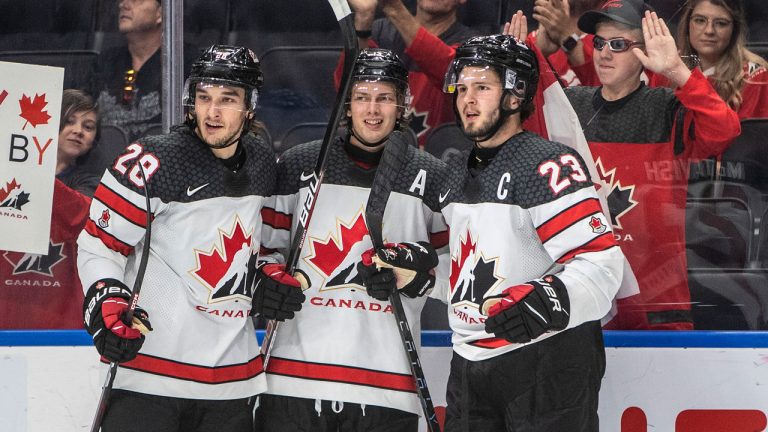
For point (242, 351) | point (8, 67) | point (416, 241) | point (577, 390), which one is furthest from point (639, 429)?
point (8, 67)

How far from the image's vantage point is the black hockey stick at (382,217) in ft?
7.54

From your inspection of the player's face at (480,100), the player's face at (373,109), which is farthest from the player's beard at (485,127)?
the player's face at (373,109)

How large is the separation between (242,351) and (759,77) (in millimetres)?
1450

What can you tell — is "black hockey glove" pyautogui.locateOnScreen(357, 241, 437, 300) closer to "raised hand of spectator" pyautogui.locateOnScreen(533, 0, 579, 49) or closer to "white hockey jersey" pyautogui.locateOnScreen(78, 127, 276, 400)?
"white hockey jersey" pyautogui.locateOnScreen(78, 127, 276, 400)

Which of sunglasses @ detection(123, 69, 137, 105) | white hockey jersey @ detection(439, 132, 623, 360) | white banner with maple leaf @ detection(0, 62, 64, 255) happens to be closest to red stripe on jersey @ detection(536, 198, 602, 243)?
white hockey jersey @ detection(439, 132, 623, 360)

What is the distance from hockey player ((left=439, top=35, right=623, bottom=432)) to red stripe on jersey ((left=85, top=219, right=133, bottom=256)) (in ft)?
2.29

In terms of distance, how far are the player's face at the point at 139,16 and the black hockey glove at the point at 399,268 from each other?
0.98 meters

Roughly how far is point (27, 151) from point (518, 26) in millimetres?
1347

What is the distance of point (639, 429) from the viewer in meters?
2.67

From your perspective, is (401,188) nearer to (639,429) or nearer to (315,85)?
(315,85)

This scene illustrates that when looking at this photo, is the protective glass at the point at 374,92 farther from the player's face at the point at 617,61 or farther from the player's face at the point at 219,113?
the player's face at the point at 617,61

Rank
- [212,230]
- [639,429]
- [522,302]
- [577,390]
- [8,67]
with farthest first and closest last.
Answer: [8,67], [639,429], [212,230], [577,390], [522,302]

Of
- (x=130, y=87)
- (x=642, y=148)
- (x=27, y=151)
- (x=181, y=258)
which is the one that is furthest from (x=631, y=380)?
(x=27, y=151)

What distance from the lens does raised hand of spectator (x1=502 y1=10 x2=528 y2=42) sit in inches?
110
